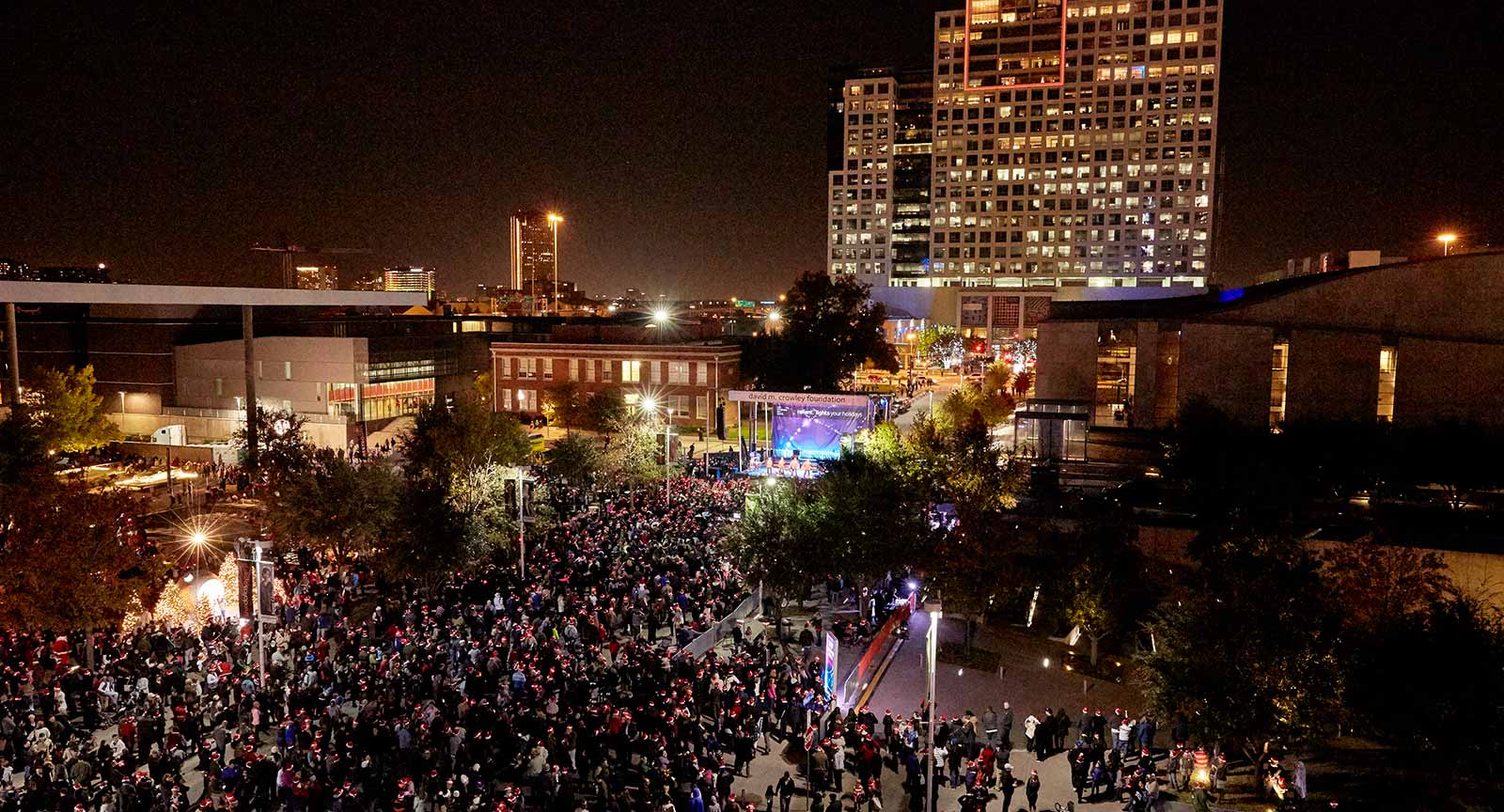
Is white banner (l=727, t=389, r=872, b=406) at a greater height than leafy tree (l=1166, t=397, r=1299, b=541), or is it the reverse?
white banner (l=727, t=389, r=872, b=406)

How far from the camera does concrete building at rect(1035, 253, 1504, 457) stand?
121 ft

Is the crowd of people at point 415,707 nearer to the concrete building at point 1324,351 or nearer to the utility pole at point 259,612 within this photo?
the utility pole at point 259,612

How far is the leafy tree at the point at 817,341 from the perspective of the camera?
195 ft

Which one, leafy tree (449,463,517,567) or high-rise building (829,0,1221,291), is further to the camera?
high-rise building (829,0,1221,291)

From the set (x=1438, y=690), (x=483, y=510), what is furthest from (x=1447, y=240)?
(x=483, y=510)

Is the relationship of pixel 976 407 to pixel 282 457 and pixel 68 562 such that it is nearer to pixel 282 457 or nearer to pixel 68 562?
pixel 282 457

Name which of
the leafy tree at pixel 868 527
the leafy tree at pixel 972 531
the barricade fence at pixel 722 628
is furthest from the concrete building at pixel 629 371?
the leafy tree at pixel 868 527

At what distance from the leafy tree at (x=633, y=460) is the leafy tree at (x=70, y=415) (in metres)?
26.6

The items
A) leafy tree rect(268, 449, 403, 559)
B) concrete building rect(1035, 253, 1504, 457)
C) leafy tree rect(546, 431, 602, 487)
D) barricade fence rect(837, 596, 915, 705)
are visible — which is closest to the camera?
barricade fence rect(837, 596, 915, 705)

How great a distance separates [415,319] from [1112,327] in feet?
217

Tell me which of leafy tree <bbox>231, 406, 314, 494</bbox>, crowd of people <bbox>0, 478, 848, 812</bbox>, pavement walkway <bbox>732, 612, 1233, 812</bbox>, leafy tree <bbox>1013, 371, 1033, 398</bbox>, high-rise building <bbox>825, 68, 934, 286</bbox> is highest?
high-rise building <bbox>825, 68, 934, 286</bbox>

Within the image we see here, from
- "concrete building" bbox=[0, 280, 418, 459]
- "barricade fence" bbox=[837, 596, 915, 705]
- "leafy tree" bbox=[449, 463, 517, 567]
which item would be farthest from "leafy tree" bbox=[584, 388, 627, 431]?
"barricade fence" bbox=[837, 596, 915, 705]

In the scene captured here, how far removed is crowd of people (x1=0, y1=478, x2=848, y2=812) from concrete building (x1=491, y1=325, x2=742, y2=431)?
35173 mm

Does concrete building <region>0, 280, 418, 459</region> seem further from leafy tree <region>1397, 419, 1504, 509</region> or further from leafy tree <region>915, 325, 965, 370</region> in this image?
leafy tree <region>915, 325, 965, 370</region>
